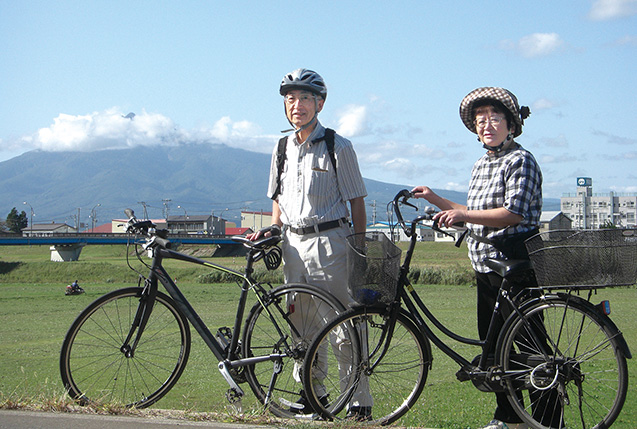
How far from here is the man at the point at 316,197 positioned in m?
4.24

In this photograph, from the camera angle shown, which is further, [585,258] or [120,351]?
[120,351]

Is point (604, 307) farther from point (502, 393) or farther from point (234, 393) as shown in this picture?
point (234, 393)

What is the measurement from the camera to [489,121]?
3975mm

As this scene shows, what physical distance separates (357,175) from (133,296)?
1581 millimetres

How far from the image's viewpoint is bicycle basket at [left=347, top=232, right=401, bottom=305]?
12.1 ft

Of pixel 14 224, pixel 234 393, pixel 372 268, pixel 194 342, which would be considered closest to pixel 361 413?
pixel 234 393

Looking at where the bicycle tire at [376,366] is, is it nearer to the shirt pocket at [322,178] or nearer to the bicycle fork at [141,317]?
the shirt pocket at [322,178]

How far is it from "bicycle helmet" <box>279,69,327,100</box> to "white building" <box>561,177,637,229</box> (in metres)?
153

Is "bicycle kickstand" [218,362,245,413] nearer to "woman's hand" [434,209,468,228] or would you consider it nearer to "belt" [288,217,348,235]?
"belt" [288,217,348,235]

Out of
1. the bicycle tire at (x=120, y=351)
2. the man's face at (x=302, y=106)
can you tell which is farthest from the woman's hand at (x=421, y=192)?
the bicycle tire at (x=120, y=351)

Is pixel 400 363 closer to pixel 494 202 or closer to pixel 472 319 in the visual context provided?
pixel 494 202

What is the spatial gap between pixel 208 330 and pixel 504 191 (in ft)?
6.51

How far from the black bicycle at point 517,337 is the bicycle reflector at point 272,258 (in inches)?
23.8

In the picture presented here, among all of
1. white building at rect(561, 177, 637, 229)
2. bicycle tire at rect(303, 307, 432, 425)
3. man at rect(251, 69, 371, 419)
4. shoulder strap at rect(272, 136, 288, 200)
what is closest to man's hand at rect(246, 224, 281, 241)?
man at rect(251, 69, 371, 419)
